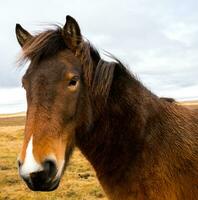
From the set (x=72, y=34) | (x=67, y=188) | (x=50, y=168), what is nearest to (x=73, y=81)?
(x=72, y=34)

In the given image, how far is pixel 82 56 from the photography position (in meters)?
4.50

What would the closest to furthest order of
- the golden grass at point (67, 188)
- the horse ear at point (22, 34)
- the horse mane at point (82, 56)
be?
the horse mane at point (82, 56) < the horse ear at point (22, 34) < the golden grass at point (67, 188)

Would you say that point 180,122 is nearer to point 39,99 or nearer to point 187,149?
point 187,149

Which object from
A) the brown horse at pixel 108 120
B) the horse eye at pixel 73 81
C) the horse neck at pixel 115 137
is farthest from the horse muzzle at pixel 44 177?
the horse eye at pixel 73 81

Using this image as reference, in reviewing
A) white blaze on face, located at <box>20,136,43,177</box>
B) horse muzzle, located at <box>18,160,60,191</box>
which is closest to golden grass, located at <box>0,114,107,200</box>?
horse muzzle, located at <box>18,160,60,191</box>

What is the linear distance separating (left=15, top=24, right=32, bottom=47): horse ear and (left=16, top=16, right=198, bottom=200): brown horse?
233mm

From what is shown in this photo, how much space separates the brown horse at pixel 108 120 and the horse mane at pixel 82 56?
0.04 ft

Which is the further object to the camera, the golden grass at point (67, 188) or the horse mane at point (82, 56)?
the golden grass at point (67, 188)

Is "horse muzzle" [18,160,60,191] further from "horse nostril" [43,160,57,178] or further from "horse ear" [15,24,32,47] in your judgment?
"horse ear" [15,24,32,47]

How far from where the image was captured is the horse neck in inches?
176

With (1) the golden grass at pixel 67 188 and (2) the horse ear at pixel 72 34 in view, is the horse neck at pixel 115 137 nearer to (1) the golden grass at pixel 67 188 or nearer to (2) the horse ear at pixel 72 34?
(2) the horse ear at pixel 72 34

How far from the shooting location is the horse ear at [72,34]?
4.48m

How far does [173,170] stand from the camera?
14.5 feet

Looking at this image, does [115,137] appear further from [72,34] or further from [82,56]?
[72,34]
